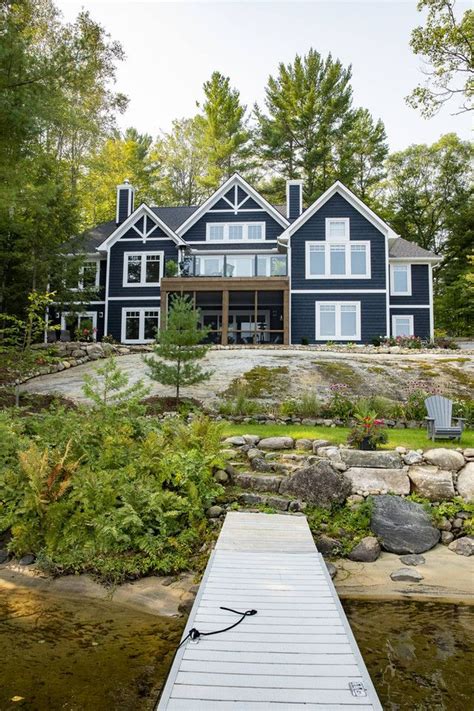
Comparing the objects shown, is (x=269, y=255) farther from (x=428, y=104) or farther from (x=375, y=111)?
(x=375, y=111)

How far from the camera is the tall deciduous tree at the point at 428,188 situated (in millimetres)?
33031

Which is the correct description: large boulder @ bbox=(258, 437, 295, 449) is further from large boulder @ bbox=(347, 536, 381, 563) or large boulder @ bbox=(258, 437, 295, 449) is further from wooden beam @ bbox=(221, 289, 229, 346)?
wooden beam @ bbox=(221, 289, 229, 346)

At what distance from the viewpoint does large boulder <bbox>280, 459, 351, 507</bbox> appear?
20.6ft

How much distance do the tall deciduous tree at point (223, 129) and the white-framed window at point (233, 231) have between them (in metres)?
10.9

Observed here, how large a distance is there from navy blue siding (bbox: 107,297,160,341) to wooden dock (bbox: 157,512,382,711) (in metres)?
19.7

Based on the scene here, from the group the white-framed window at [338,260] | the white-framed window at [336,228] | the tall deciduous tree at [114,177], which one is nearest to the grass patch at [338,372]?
the white-framed window at [338,260]

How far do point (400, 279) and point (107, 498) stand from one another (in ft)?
68.1

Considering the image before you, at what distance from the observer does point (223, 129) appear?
34.1 meters

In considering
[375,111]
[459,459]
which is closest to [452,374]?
[459,459]

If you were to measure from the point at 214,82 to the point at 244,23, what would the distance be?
2581cm

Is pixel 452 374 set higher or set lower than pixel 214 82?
lower

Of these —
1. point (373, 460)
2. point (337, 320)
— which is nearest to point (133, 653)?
point (373, 460)

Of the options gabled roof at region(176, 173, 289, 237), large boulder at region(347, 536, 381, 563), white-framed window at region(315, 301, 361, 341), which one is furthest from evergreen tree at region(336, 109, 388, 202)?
large boulder at region(347, 536, 381, 563)

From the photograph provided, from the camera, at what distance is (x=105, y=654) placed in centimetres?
367
